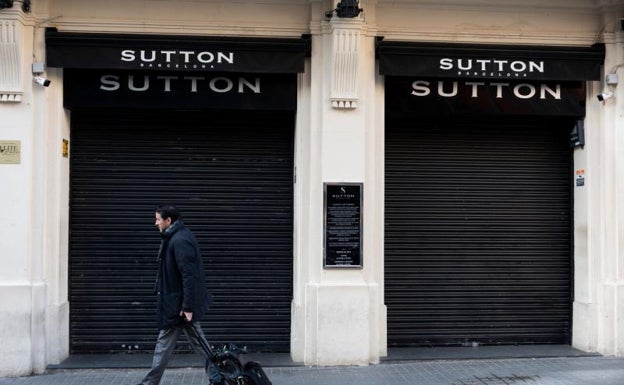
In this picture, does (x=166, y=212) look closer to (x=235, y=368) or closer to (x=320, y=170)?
(x=235, y=368)

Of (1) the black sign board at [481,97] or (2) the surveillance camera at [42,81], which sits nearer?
(2) the surveillance camera at [42,81]

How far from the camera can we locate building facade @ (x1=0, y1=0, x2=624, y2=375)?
806 cm

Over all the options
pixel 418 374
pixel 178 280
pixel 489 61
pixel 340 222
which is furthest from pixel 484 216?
pixel 178 280

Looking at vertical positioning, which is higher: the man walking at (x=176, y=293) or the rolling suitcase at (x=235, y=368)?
the man walking at (x=176, y=293)

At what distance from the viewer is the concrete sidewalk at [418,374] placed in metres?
7.42

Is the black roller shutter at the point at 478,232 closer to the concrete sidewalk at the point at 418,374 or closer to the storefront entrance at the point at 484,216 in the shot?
the storefront entrance at the point at 484,216

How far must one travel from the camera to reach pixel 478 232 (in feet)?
30.0

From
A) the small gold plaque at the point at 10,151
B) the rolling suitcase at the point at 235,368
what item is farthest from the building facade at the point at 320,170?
the rolling suitcase at the point at 235,368

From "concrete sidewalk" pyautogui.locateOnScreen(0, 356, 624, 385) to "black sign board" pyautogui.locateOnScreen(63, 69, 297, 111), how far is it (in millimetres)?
3313

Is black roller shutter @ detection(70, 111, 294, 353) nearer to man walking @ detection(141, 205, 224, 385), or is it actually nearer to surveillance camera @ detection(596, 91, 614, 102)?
man walking @ detection(141, 205, 224, 385)

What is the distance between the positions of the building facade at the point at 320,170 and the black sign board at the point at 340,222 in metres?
→ 0.03

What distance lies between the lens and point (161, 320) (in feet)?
21.4

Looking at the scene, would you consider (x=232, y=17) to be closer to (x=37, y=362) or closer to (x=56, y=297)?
(x=56, y=297)

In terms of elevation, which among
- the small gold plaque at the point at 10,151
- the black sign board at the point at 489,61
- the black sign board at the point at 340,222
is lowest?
the black sign board at the point at 340,222
